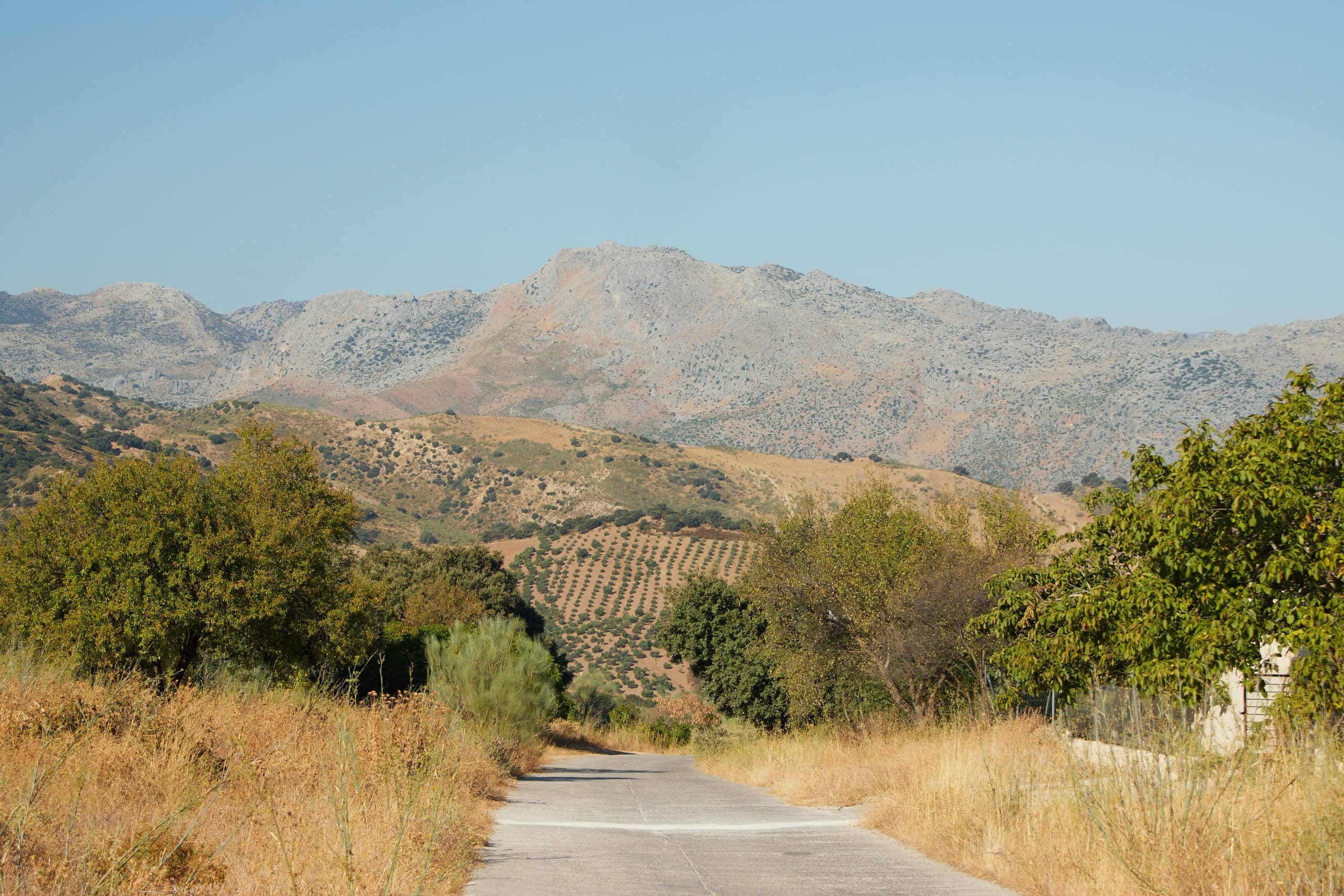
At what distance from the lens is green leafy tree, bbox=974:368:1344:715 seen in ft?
36.1

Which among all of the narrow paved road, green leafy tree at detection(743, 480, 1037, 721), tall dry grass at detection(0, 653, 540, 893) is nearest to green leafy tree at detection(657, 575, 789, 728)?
green leafy tree at detection(743, 480, 1037, 721)

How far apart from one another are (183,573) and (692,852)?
15416mm

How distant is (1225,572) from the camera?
39.7 feet

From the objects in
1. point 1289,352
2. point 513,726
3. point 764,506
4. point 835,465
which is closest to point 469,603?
point 513,726

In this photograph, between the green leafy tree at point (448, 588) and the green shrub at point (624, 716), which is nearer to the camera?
the green leafy tree at point (448, 588)

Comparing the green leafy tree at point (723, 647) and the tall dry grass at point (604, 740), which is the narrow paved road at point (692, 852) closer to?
the green leafy tree at point (723, 647)

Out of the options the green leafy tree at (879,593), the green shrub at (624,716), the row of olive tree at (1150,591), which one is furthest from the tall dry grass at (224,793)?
the green shrub at (624,716)

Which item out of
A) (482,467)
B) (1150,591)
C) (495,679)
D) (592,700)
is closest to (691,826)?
(1150,591)

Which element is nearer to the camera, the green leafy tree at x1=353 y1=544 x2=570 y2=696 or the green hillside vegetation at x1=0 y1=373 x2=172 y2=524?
the green leafy tree at x1=353 y1=544 x2=570 y2=696

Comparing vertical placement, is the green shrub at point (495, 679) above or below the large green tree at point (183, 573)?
below

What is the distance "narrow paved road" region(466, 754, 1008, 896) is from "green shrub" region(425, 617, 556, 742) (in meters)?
6.88

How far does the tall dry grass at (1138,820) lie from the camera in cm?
667

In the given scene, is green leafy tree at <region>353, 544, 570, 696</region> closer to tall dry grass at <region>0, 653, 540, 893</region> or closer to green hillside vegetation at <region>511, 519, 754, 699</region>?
green hillside vegetation at <region>511, 519, 754, 699</region>

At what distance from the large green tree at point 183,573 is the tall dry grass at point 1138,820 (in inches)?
601
